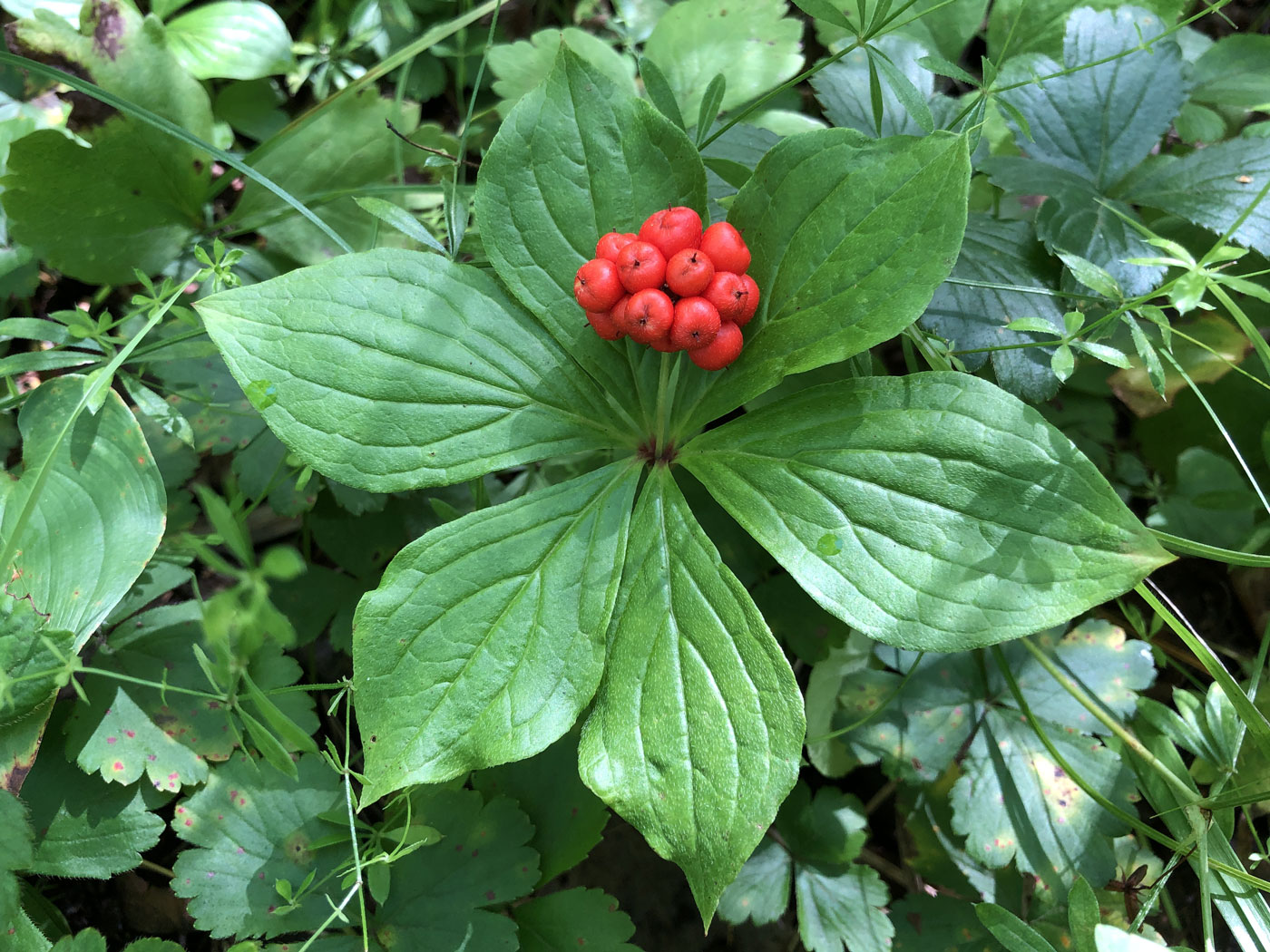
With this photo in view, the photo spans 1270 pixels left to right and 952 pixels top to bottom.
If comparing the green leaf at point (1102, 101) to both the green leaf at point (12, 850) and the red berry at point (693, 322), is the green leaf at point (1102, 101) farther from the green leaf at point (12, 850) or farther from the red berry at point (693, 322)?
the green leaf at point (12, 850)

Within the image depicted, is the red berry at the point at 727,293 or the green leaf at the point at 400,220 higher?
the green leaf at the point at 400,220

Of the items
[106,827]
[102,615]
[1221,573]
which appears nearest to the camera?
[102,615]

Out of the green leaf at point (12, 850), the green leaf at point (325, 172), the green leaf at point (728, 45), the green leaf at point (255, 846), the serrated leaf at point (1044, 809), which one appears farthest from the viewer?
the green leaf at point (728, 45)

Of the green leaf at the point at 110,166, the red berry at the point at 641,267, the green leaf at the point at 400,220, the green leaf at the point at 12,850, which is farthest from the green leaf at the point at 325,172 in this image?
the green leaf at the point at 12,850

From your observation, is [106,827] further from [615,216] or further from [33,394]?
[615,216]

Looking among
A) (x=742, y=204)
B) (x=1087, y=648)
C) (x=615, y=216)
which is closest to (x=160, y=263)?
(x=615, y=216)

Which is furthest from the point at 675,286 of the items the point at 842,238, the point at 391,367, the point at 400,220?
the point at 400,220

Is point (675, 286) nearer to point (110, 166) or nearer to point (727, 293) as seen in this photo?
point (727, 293)
